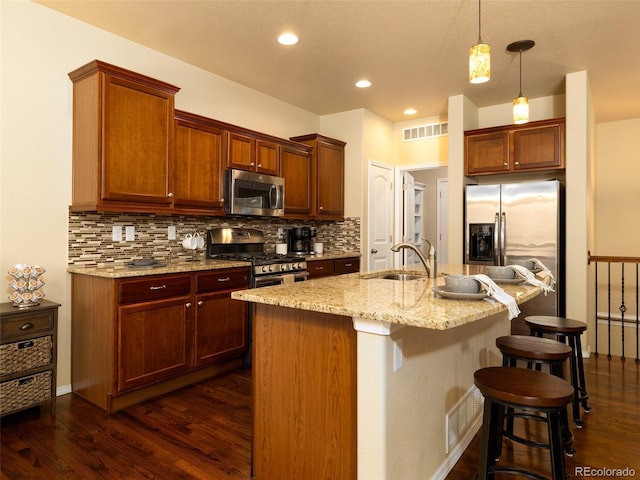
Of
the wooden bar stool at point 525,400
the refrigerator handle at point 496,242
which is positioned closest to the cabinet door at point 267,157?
the refrigerator handle at point 496,242

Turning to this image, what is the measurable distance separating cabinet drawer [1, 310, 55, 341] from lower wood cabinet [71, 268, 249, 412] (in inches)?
10.9

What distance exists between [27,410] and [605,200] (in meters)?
6.93

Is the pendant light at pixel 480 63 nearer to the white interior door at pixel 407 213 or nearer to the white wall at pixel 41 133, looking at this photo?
the white wall at pixel 41 133

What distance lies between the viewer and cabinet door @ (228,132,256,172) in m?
3.94

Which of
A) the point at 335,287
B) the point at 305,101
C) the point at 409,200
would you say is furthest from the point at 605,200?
the point at 335,287

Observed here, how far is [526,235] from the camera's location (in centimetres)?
422

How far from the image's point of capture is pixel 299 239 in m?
5.07

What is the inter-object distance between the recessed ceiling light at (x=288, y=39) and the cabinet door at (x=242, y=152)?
0.97 metres

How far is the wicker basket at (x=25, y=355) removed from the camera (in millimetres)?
2439

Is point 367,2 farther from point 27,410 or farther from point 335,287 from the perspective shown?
point 27,410

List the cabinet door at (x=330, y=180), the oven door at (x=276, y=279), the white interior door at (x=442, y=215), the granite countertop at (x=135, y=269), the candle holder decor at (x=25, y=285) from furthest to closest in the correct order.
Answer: the white interior door at (x=442, y=215)
the cabinet door at (x=330, y=180)
the oven door at (x=276, y=279)
the granite countertop at (x=135, y=269)
the candle holder decor at (x=25, y=285)

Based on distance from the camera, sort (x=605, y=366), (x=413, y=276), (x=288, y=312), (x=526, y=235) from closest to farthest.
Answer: (x=288, y=312) → (x=413, y=276) → (x=605, y=366) → (x=526, y=235)

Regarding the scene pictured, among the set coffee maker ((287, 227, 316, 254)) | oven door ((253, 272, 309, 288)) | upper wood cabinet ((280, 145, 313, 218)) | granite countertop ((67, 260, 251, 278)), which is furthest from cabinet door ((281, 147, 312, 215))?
granite countertop ((67, 260, 251, 278))

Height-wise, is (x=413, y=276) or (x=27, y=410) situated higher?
(x=413, y=276)
